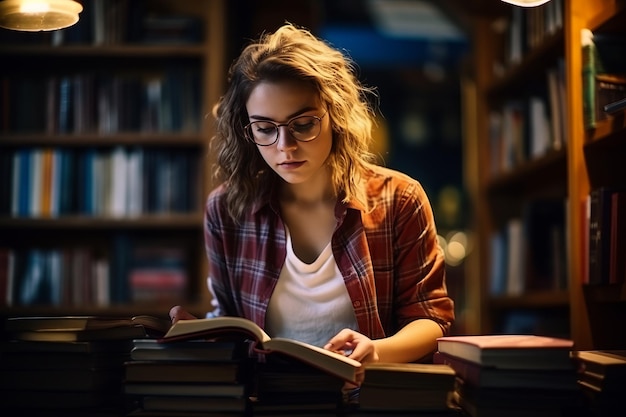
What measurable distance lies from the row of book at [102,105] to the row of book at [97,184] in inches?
4.4

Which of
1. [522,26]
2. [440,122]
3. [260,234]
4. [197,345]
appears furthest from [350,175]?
[440,122]

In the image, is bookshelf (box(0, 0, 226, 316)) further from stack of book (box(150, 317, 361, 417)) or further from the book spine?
stack of book (box(150, 317, 361, 417))

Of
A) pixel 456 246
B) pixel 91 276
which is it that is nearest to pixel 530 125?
pixel 91 276

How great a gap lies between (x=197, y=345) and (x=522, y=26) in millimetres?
2336

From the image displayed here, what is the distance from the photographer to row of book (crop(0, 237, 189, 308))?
329 cm

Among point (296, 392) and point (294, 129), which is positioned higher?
point (294, 129)

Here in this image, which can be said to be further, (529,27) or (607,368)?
(529,27)

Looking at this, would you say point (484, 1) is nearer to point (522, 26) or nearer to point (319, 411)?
point (522, 26)

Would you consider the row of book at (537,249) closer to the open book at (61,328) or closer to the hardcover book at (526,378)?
the hardcover book at (526,378)

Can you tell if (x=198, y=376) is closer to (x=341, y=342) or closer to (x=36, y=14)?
(x=341, y=342)

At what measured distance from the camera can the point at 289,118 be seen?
1545 mm

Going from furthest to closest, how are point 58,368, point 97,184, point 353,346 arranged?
point 97,184
point 353,346
point 58,368

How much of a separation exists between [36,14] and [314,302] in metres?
0.77

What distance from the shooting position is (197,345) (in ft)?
3.87
